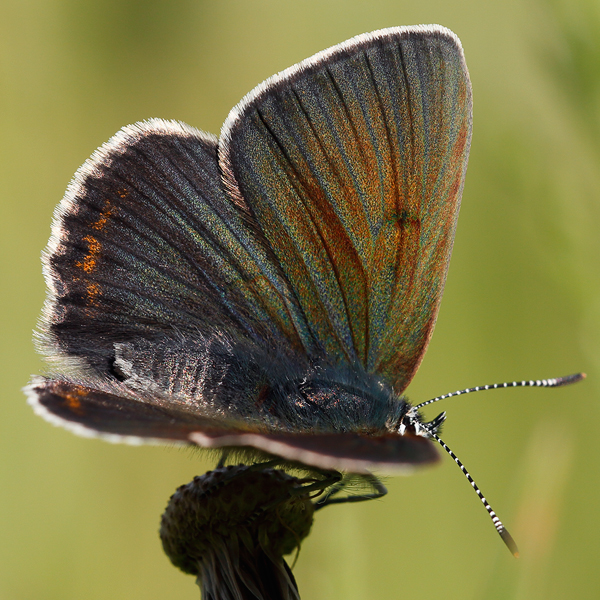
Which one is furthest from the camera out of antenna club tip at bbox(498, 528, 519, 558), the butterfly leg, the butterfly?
the butterfly

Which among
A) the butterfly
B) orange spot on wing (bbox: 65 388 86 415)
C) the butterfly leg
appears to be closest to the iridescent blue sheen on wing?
the butterfly

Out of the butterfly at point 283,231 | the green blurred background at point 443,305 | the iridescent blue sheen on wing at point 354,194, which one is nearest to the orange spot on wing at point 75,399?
the butterfly at point 283,231

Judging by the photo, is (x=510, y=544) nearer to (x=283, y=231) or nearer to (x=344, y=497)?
(x=344, y=497)

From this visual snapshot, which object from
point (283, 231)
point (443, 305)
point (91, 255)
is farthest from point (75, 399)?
point (443, 305)

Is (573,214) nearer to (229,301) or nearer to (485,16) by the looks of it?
(229,301)

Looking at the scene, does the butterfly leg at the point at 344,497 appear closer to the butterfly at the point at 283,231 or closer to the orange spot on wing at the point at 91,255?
the butterfly at the point at 283,231

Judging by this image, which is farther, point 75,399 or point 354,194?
point 354,194

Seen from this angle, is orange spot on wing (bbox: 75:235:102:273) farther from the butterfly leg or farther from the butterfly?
the butterfly leg
